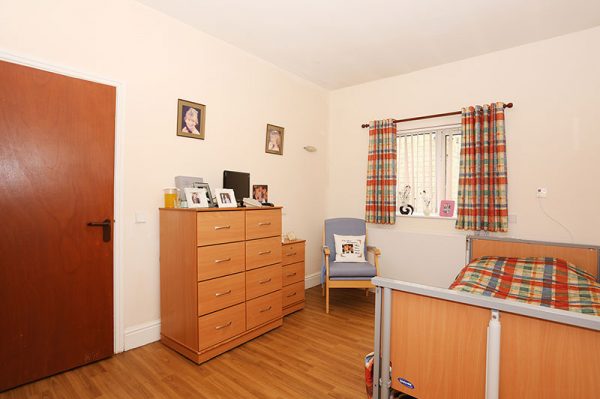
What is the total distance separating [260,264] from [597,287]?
2506 millimetres

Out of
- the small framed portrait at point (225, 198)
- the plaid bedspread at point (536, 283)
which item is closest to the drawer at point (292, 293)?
the small framed portrait at point (225, 198)

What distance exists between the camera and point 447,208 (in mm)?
3701

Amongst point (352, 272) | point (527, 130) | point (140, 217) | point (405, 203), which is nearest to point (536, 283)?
point (352, 272)

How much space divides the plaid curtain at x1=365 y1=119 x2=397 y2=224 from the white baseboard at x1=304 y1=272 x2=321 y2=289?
1.12 metres

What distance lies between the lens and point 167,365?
7.50ft

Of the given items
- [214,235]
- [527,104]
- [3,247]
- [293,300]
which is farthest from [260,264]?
[527,104]

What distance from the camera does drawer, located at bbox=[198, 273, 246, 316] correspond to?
2.33 metres

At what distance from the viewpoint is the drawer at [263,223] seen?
273cm

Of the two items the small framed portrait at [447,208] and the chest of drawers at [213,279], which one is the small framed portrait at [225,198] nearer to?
the chest of drawers at [213,279]

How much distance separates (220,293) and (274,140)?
2.02m

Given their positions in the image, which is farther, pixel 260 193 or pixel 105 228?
pixel 260 193

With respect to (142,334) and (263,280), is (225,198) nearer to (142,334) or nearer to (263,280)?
(263,280)

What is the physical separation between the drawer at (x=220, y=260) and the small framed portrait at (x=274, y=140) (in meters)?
1.49

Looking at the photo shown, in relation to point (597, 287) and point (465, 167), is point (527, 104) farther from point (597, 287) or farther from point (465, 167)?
point (597, 287)
